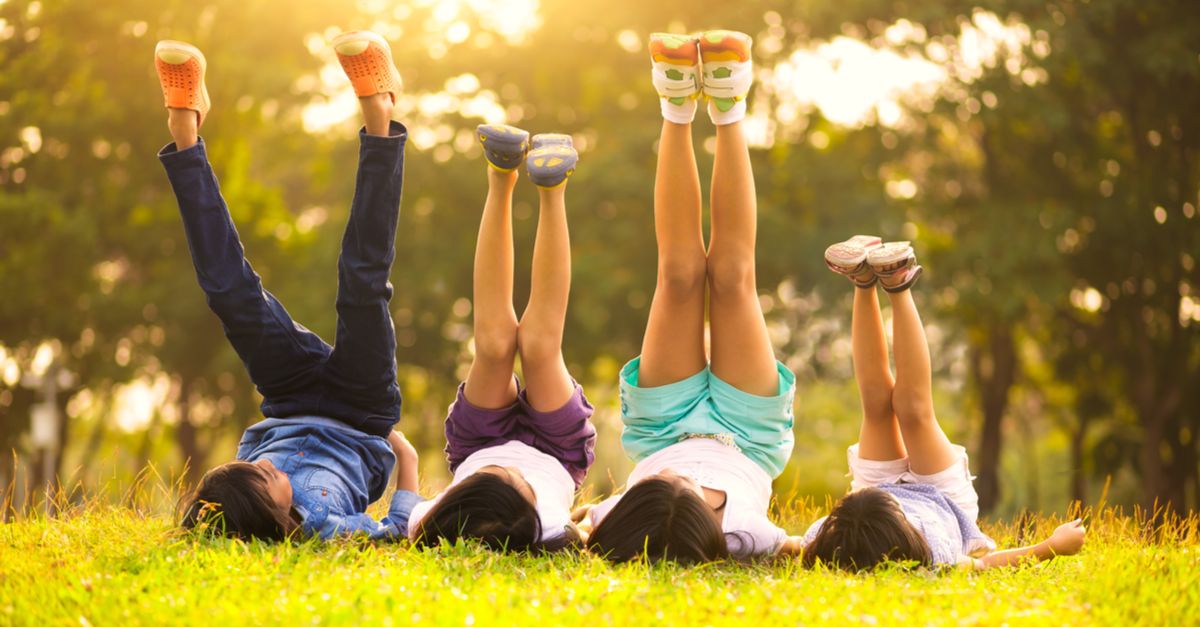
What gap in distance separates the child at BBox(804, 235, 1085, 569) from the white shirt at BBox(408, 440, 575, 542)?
1.00 metres

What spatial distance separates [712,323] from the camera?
4848 mm

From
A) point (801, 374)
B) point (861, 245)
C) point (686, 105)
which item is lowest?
point (801, 374)

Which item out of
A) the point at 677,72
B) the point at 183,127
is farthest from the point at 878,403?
the point at 183,127

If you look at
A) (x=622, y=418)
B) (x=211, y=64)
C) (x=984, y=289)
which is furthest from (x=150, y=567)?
(x=211, y=64)

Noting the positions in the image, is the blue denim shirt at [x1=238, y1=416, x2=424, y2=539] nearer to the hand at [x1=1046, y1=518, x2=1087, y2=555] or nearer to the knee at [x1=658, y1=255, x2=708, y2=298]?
the knee at [x1=658, y1=255, x2=708, y2=298]

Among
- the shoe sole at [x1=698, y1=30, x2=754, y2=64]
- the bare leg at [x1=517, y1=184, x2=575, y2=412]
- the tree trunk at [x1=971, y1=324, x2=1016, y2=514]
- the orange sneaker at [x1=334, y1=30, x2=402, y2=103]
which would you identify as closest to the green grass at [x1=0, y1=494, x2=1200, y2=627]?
the bare leg at [x1=517, y1=184, x2=575, y2=412]

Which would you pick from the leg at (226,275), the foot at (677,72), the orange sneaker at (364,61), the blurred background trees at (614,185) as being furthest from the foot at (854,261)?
the blurred background trees at (614,185)

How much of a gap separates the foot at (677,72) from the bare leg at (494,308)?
74 centimetres

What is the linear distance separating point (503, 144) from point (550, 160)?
0.69ft

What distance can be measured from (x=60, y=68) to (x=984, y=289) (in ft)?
39.9

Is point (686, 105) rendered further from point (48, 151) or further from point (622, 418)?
point (48, 151)

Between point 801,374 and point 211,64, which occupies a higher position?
point 211,64

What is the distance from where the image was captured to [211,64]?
15.6 m

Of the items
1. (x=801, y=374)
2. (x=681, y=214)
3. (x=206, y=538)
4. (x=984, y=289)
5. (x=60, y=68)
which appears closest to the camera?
(x=206, y=538)
